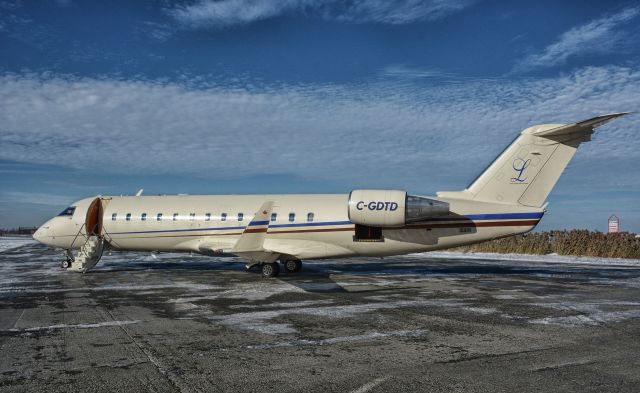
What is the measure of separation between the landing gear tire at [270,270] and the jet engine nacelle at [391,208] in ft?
11.6

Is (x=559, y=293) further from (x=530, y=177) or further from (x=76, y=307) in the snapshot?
(x=76, y=307)

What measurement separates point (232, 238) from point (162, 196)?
175 inches

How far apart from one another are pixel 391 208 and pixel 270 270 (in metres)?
4.89

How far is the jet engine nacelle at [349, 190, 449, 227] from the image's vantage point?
52.9 ft

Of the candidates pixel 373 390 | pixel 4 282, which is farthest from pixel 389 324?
pixel 4 282

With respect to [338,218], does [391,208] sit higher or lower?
higher

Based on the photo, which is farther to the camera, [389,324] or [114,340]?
[389,324]

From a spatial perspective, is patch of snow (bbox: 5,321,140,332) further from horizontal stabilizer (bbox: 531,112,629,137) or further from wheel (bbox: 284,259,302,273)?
horizontal stabilizer (bbox: 531,112,629,137)

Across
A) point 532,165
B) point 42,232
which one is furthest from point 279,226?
point 42,232

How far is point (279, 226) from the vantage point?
60.4 ft

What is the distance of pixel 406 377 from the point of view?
592cm

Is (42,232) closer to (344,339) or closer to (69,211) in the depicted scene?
(69,211)

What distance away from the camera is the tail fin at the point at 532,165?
51.1ft

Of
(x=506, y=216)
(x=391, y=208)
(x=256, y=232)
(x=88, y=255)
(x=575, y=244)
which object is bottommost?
(x=88, y=255)
